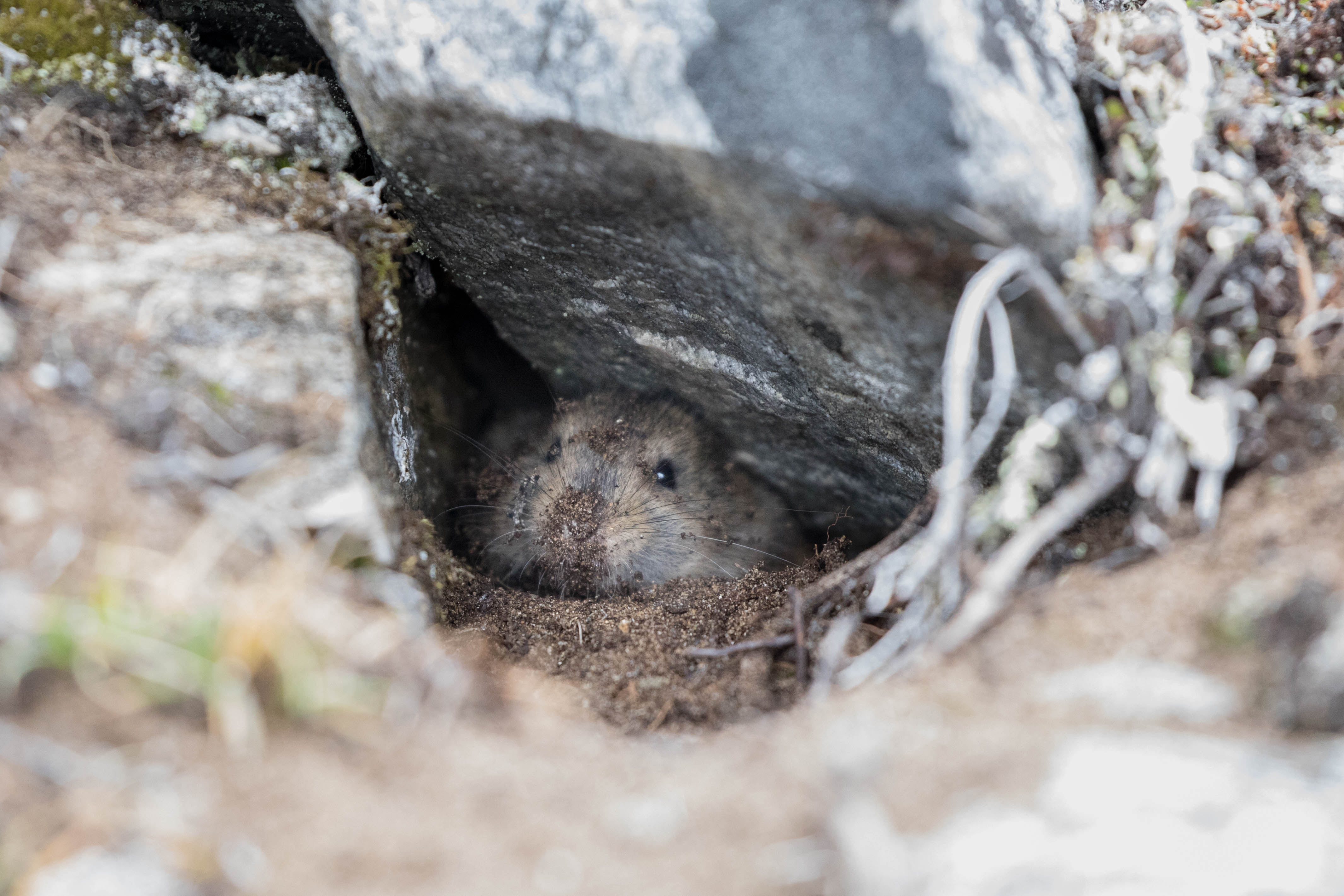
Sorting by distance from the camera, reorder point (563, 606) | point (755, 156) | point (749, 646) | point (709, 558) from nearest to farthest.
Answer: point (755, 156) < point (749, 646) < point (563, 606) < point (709, 558)

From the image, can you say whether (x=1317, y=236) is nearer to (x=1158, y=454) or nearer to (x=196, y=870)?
(x=1158, y=454)

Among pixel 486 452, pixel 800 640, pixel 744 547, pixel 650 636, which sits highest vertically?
pixel 800 640

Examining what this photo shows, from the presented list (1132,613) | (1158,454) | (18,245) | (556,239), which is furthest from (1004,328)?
(18,245)

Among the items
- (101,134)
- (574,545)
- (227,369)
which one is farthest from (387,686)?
(101,134)

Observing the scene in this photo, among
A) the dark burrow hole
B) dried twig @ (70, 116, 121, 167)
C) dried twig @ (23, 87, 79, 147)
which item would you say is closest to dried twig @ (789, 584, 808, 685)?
the dark burrow hole

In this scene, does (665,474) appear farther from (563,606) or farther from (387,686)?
(387,686)

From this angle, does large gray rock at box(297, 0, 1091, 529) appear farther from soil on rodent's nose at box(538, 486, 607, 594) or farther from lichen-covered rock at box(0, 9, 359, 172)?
soil on rodent's nose at box(538, 486, 607, 594)
